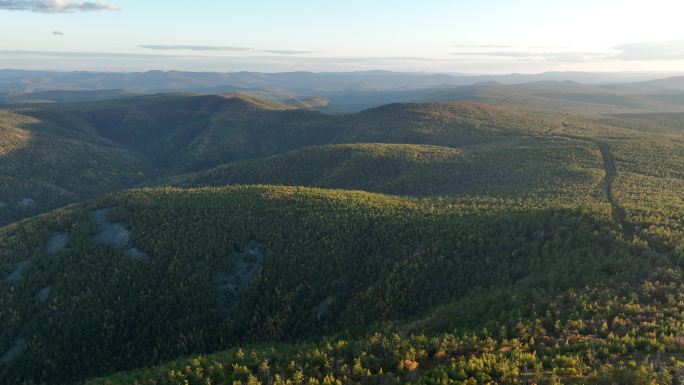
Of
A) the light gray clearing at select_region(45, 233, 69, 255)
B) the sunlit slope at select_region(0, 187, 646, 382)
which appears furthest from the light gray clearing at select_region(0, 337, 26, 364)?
the light gray clearing at select_region(45, 233, 69, 255)

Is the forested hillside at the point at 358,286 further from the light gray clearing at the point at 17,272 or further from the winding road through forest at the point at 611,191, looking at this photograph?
the winding road through forest at the point at 611,191

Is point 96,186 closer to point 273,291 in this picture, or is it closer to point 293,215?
point 293,215

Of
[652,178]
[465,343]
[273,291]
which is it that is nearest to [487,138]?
[652,178]

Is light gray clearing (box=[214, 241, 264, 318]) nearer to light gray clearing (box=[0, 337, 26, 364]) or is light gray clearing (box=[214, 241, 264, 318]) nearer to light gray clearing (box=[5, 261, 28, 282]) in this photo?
light gray clearing (box=[0, 337, 26, 364])

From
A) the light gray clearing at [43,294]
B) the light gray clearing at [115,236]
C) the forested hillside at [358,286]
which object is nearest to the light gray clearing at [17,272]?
the forested hillside at [358,286]

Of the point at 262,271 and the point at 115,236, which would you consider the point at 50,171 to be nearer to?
the point at 115,236

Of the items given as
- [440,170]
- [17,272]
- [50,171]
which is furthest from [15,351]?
[50,171]
